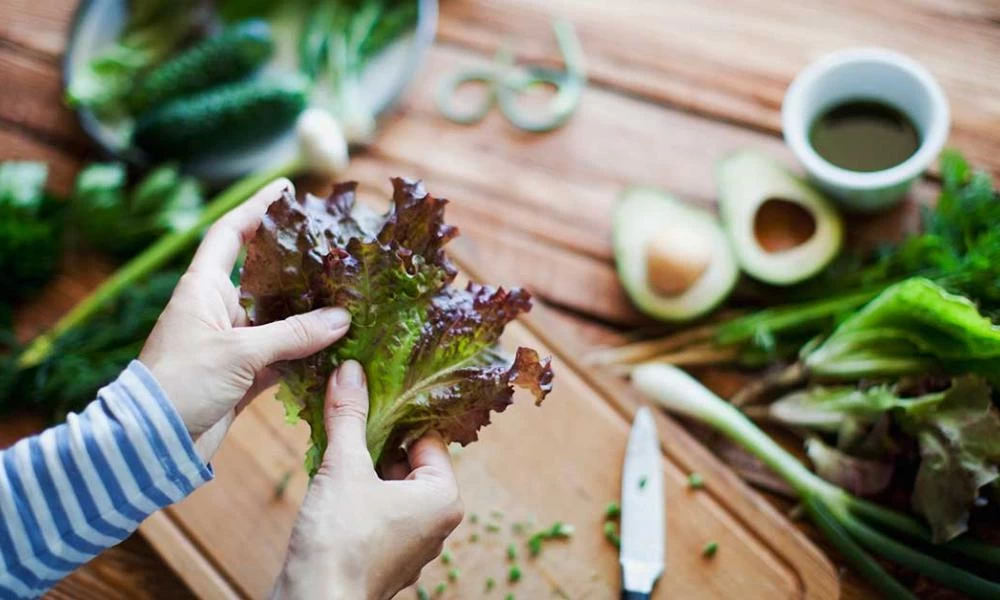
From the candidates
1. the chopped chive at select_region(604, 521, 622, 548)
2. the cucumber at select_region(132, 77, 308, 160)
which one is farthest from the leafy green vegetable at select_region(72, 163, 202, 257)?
the chopped chive at select_region(604, 521, 622, 548)

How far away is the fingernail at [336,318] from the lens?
1.12 meters

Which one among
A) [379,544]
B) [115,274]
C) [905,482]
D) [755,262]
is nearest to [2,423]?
[115,274]

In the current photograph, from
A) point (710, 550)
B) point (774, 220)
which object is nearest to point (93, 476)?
point (710, 550)

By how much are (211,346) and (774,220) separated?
93 cm

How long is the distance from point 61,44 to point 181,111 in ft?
1.40

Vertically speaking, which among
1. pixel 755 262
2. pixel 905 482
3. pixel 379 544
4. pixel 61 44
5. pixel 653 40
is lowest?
pixel 905 482

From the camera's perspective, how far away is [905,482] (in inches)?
55.9

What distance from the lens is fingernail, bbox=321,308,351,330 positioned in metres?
1.12

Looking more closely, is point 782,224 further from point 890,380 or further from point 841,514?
point 841,514

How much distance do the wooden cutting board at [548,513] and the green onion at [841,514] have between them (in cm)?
4

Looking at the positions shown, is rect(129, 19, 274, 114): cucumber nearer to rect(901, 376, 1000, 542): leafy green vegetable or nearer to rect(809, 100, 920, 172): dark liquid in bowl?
rect(809, 100, 920, 172): dark liquid in bowl

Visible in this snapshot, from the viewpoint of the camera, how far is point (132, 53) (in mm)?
1774

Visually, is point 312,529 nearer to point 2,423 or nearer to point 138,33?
point 2,423

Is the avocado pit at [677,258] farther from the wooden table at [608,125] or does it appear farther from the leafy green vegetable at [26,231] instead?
the leafy green vegetable at [26,231]
